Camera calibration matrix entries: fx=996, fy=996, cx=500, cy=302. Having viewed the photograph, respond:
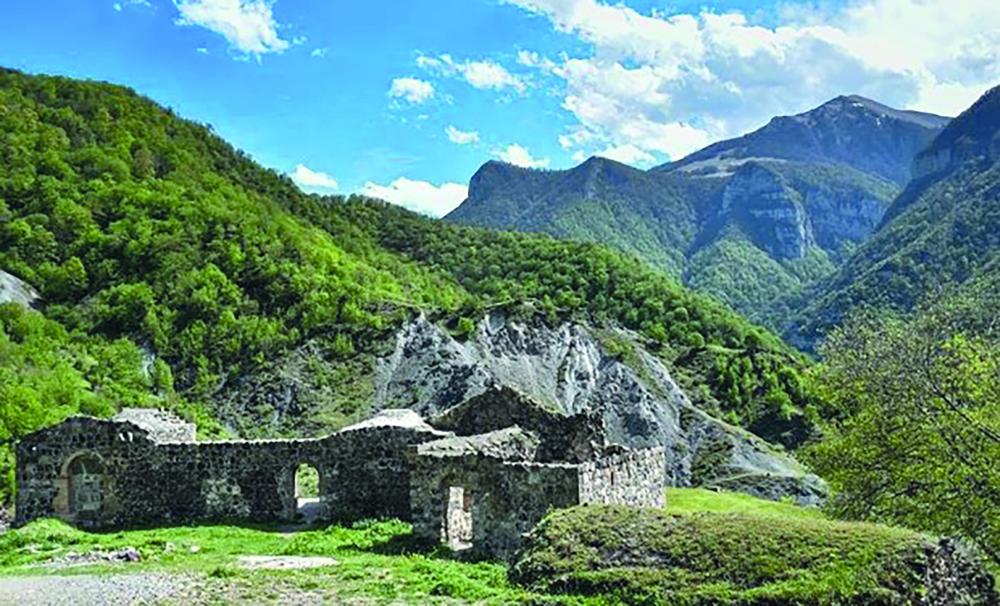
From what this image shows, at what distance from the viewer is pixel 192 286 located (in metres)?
92.9

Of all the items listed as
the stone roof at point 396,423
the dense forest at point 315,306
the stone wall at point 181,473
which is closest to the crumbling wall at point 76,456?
the stone wall at point 181,473

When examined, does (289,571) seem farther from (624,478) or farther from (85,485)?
(85,485)

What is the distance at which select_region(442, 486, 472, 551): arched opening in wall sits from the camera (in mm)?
25047

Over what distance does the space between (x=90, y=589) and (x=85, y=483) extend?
14548 mm

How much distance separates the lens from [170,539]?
26.9m

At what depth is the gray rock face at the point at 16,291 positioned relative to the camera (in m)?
82.8

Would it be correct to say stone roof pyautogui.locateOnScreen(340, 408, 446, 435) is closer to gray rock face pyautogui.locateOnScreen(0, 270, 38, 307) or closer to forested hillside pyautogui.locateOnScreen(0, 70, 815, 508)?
forested hillside pyautogui.locateOnScreen(0, 70, 815, 508)

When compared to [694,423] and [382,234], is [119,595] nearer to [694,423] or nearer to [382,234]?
[694,423]

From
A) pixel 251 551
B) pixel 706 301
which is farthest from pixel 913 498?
pixel 706 301

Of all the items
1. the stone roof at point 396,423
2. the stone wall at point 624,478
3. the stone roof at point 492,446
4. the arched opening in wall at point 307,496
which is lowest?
the arched opening in wall at point 307,496

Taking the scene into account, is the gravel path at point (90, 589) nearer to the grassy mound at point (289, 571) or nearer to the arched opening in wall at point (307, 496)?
the grassy mound at point (289, 571)

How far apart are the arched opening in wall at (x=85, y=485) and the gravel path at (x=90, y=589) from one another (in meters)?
11.4

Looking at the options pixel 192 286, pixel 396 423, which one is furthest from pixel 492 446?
pixel 192 286

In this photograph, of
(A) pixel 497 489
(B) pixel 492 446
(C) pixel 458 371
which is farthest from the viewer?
(C) pixel 458 371
